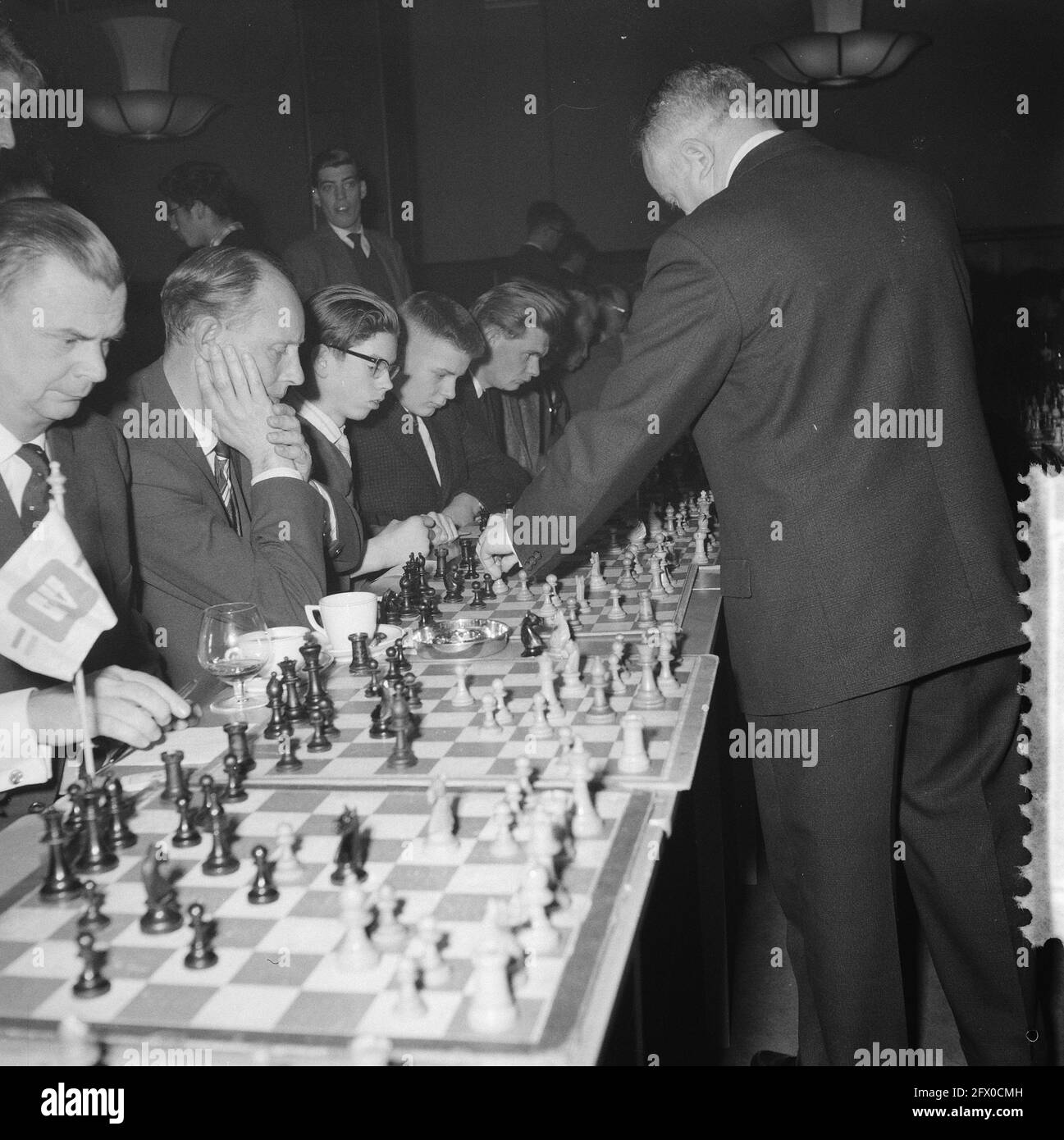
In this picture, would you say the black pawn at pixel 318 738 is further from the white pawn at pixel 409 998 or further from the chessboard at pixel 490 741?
the white pawn at pixel 409 998

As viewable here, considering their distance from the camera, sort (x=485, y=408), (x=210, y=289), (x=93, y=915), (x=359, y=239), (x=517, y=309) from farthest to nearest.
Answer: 1. (x=359, y=239)
2. (x=485, y=408)
3. (x=517, y=309)
4. (x=210, y=289)
5. (x=93, y=915)

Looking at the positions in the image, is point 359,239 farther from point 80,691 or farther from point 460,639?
point 80,691

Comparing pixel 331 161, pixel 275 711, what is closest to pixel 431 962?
pixel 275 711

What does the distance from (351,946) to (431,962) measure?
0.36 ft

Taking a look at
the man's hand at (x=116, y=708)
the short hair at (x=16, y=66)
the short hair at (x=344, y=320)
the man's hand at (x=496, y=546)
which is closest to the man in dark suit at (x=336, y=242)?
the short hair at (x=16, y=66)

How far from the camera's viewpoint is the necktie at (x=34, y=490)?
2.29 meters

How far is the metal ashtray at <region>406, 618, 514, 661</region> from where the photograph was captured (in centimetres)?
263

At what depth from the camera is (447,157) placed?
9828 millimetres

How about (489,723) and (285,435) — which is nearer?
(489,723)

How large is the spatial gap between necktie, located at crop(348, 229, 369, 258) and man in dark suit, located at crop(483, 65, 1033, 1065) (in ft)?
14.6

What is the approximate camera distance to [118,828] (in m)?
1.64

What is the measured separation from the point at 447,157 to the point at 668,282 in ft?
26.5

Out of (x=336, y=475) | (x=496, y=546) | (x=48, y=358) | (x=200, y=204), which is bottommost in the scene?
(x=496, y=546)

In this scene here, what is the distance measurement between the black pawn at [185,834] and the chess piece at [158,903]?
15 cm
